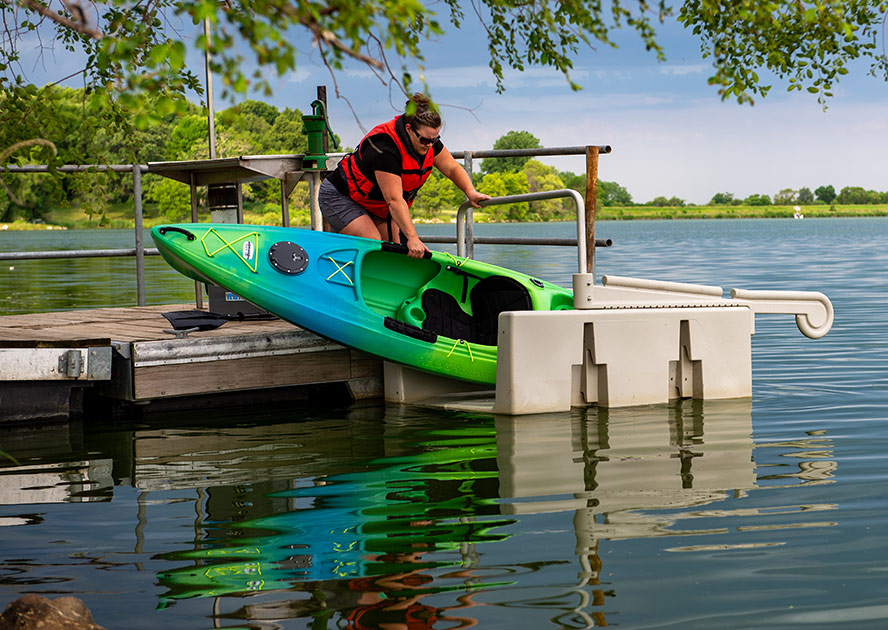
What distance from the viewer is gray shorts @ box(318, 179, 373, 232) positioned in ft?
22.6

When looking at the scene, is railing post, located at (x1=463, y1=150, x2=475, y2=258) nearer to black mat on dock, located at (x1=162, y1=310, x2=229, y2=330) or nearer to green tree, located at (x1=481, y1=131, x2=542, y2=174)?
black mat on dock, located at (x1=162, y1=310, x2=229, y2=330)

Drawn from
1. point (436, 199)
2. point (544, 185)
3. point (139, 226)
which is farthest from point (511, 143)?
point (139, 226)

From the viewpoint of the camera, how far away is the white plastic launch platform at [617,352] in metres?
6.39

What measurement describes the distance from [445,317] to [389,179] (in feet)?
3.80

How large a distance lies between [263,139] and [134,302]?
80178 mm

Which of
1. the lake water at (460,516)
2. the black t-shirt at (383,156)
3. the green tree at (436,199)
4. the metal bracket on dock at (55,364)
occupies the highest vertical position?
the green tree at (436,199)

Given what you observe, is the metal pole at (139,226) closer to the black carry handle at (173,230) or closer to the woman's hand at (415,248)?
the black carry handle at (173,230)

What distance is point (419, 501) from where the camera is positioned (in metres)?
4.46

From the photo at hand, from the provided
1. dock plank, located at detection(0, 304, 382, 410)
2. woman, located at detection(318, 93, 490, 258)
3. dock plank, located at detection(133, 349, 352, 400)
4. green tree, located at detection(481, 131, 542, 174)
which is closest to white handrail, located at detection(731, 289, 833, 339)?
woman, located at detection(318, 93, 490, 258)

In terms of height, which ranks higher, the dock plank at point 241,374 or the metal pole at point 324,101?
the metal pole at point 324,101

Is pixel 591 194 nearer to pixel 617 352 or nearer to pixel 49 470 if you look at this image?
pixel 617 352

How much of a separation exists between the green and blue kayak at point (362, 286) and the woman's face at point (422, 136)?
0.63m

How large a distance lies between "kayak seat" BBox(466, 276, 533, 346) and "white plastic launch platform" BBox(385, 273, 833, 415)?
40cm

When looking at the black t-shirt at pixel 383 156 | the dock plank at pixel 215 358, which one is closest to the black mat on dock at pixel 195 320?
the dock plank at pixel 215 358
